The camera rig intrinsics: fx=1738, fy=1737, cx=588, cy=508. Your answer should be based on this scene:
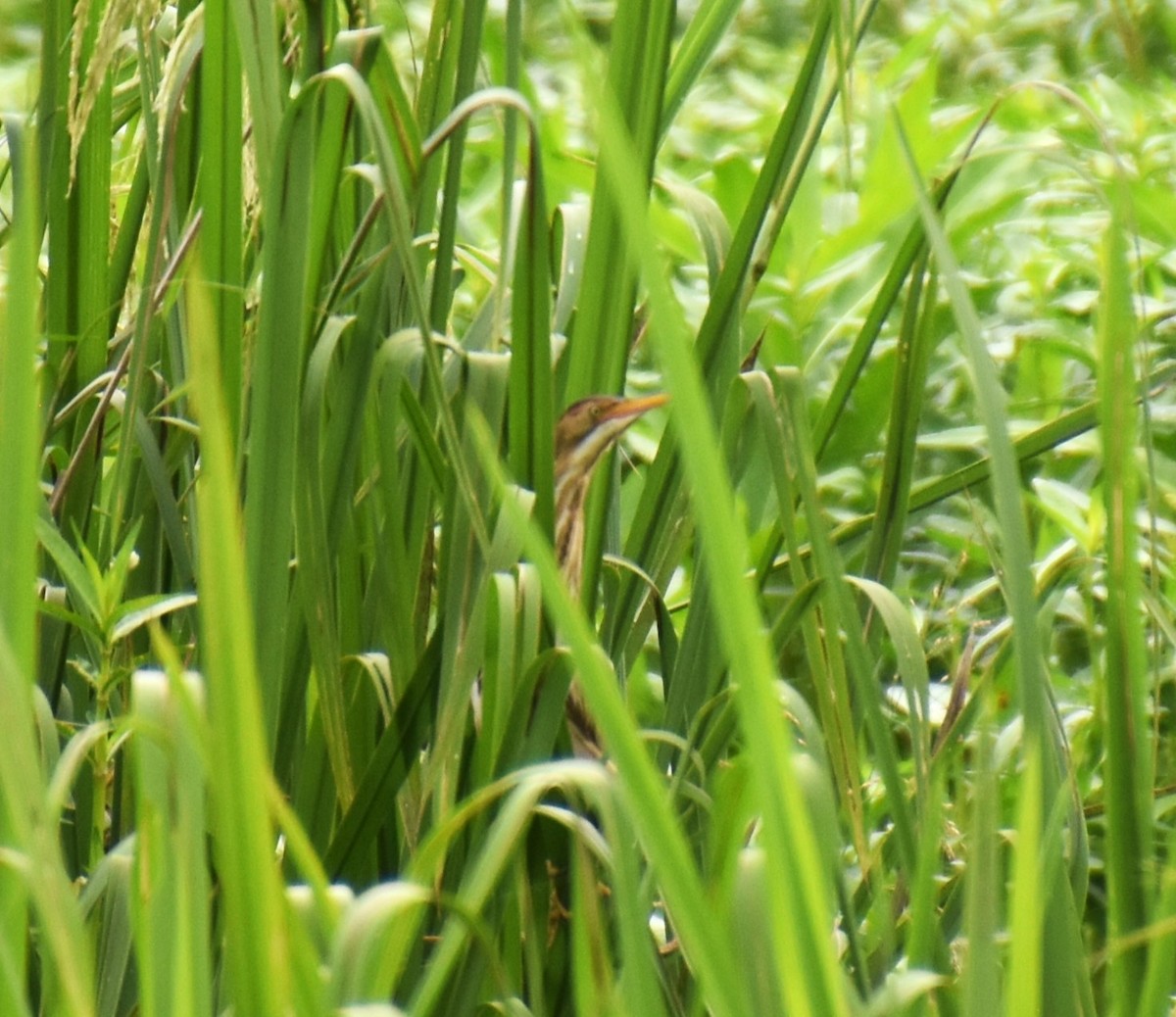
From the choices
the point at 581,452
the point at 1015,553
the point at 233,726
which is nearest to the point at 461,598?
the point at 581,452

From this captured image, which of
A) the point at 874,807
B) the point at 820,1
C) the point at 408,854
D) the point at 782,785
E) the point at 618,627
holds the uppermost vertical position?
the point at 820,1

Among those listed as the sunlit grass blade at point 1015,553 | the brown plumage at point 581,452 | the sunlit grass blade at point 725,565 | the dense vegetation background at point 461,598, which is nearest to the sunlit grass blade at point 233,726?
the dense vegetation background at point 461,598

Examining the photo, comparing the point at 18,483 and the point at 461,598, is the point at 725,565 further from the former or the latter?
the point at 461,598

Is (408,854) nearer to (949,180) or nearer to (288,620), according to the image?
(288,620)

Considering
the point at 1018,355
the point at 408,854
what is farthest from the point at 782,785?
the point at 1018,355

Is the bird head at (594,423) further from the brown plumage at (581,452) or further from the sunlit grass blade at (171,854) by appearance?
the sunlit grass blade at (171,854)
